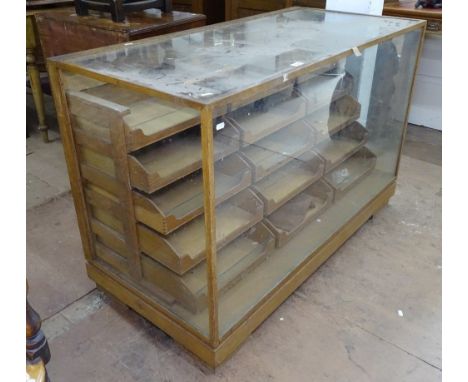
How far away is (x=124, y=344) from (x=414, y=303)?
1.04 meters

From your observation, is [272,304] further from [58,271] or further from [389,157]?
[389,157]

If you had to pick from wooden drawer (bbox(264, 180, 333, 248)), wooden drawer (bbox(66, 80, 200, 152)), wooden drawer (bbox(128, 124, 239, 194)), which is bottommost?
wooden drawer (bbox(264, 180, 333, 248))

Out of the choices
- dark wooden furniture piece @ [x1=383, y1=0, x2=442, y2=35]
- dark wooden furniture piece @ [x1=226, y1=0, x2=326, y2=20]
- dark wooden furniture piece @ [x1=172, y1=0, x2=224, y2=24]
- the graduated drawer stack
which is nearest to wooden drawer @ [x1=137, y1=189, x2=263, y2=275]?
the graduated drawer stack

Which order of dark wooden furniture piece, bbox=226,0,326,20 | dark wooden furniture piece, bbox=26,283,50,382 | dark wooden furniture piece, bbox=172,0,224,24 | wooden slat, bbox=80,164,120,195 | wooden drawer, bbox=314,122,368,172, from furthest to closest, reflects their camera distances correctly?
1. dark wooden furniture piece, bbox=172,0,224,24
2. dark wooden furniture piece, bbox=226,0,326,20
3. wooden drawer, bbox=314,122,368,172
4. wooden slat, bbox=80,164,120,195
5. dark wooden furniture piece, bbox=26,283,50,382

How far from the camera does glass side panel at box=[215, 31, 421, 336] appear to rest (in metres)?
1.42

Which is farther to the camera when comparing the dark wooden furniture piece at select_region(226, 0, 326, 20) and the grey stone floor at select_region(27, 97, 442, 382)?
the dark wooden furniture piece at select_region(226, 0, 326, 20)

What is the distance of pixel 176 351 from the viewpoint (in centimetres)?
145

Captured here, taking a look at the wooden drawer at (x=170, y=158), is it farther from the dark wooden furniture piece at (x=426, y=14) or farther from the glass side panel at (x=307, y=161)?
the dark wooden furniture piece at (x=426, y=14)

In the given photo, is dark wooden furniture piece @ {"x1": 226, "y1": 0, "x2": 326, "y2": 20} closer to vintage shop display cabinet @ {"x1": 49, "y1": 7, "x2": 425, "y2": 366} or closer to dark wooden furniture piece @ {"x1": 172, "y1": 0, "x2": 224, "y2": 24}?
dark wooden furniture piece @ {"x1": 172, "y1": 0, "x2": 224, "y2": 24}

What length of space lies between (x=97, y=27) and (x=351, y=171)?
4.17 feet

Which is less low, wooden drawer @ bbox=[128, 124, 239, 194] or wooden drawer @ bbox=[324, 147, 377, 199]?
wooden drawer @ bbox=[128, 124, 239, 194]

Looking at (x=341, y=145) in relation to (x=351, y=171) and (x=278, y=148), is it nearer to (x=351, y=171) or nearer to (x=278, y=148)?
(x=351, y=171)

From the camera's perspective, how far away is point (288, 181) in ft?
5.51

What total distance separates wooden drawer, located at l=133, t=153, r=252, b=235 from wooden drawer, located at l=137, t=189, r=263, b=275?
3 centimetres
